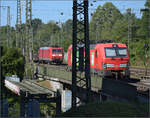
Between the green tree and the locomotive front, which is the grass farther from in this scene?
the green tree

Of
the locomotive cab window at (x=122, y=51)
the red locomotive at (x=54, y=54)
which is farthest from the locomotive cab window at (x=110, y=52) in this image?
the red locomotive at (x=54, y=54)

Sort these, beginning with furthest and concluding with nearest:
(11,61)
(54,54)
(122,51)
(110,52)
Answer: (54,54)
(11,61)
(122,51)
(110,52)

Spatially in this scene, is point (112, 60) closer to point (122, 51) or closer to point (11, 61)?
point (122, 51)

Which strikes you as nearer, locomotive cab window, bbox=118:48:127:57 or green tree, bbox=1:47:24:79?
locomotive cab window, bbox=118:48:127:57

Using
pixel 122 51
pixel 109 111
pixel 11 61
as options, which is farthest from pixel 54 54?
pixel 109 111

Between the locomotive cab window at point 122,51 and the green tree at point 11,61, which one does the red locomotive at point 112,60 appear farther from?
the green tree at point 11,61

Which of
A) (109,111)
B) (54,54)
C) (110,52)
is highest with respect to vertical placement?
(54,54)

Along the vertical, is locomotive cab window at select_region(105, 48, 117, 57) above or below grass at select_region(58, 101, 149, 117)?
above

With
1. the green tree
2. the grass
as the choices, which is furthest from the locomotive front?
the grass

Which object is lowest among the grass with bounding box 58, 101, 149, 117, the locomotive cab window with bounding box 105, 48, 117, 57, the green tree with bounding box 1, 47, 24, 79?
the grass with bounding box 58, 101, 149, 117

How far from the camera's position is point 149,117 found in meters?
8.69

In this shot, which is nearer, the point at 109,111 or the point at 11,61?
the point at 109,111

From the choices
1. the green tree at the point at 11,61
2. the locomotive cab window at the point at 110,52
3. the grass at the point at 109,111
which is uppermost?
the locomotive cab window at the point at 110,52

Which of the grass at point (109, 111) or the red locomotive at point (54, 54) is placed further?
the red locomotive at point (54, 54)
